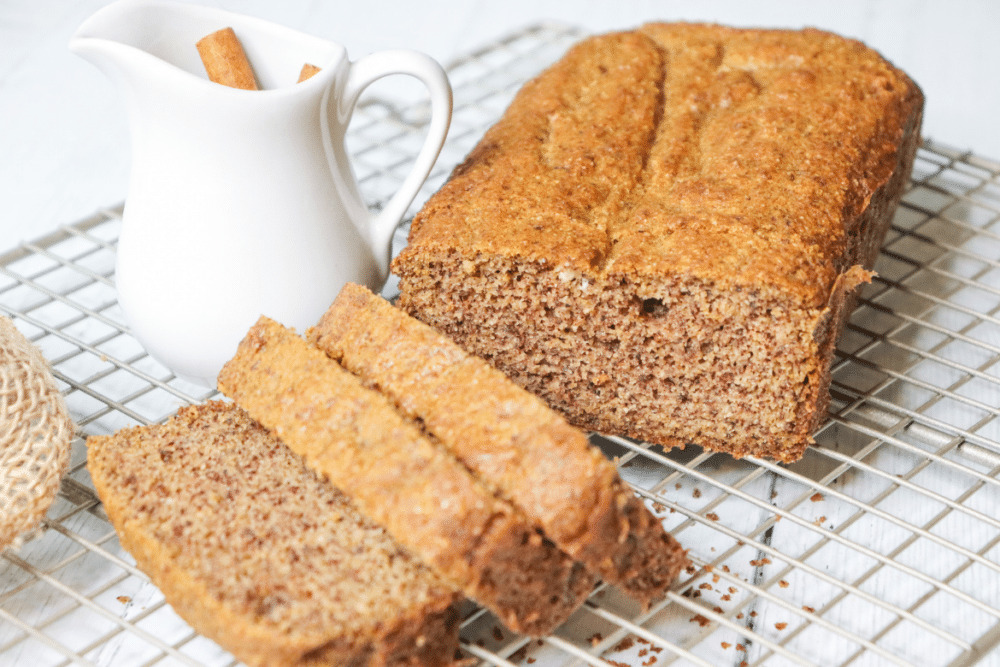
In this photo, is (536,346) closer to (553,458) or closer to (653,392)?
(653,392)

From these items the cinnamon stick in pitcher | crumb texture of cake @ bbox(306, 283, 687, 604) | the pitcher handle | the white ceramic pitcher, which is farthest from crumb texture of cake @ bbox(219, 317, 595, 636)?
the cinnamon stick in pitcher

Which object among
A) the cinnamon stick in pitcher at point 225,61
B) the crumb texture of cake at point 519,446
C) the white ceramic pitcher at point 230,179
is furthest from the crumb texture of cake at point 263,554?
the cinnamon stick in pitcher at point 225,61

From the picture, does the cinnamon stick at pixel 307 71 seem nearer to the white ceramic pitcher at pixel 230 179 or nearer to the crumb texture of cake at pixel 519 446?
the white ceramic pitcher at pixel 230 179

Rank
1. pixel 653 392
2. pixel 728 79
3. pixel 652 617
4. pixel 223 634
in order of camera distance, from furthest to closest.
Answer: pixel 728 79 < pixel 653 392 < pixel 652 617 < pixel 223 634

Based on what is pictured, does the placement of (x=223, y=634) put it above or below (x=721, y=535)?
above

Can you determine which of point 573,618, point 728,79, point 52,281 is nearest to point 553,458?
point 573,618

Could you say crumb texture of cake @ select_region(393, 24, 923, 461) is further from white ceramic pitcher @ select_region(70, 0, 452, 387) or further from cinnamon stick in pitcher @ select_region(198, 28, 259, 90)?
cinnamon stick in pitcher @ select_region(198, 28, 259, 90)

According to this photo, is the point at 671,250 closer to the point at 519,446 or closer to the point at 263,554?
the point at 519,446

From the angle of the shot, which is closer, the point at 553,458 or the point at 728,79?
the point at 553,458
